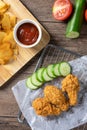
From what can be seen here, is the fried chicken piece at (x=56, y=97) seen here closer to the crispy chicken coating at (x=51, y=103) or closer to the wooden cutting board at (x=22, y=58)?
the crispy chicken coating at (x=51, y=103)

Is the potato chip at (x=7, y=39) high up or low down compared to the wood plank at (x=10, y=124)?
up

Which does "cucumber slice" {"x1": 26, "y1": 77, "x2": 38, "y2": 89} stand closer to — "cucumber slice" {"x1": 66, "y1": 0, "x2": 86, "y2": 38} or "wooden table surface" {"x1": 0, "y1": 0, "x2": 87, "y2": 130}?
"wooden table surface" {"x1": 0, "y1": 0, "x2": 87, "y2": 130}

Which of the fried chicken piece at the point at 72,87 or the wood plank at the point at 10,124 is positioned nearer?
the fried chicken piece at the point at 72,87

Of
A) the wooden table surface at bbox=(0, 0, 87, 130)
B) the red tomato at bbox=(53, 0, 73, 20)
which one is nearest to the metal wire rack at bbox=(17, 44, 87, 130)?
the wooden table surface at bbox=(0, 0, 87, 130)

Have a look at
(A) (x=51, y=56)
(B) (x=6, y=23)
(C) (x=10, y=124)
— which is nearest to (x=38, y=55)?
(A) (x=51, y=56)

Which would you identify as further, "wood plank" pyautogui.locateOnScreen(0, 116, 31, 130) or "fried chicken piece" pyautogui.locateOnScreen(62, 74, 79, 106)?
"wood plank" pyautogui.locateOnScreen(0, 116, 31, 130)

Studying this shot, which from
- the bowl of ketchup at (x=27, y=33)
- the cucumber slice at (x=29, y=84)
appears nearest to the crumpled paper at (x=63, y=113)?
the cucumber slice at (x=29, y=84)
